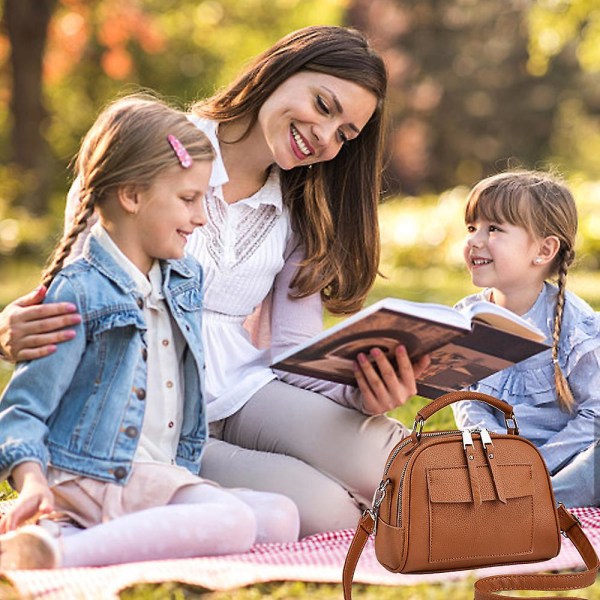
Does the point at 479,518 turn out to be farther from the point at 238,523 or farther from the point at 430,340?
the point at 238,523

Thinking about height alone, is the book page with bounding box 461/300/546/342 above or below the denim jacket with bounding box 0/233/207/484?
above

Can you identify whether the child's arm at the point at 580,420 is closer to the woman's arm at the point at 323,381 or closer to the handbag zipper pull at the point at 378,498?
the woman's arm at the point at 323,381

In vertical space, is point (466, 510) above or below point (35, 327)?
below

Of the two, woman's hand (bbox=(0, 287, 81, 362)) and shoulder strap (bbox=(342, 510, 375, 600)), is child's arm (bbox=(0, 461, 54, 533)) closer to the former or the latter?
woman's hand (bbox=(0, 287, 81, 362))

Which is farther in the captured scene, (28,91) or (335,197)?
(28,91)

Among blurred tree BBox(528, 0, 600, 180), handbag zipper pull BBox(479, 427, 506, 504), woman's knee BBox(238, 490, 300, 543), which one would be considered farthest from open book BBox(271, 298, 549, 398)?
blurred tree BBox(528, 0, 600, 180)

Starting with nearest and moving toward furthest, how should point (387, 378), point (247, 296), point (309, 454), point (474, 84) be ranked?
point (387, 378) < point (309, 454) < point (247, 296) < point (474, 84)

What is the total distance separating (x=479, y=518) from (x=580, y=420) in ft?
2.85

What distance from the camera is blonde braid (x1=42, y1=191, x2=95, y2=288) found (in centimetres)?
290

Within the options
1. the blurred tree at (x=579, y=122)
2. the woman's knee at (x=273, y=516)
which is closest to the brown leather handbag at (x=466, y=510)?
the woman's knee at (x=273, y=516)

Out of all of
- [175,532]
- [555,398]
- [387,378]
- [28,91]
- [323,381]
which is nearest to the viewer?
[175,532]

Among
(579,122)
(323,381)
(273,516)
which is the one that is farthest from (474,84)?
(273,516)

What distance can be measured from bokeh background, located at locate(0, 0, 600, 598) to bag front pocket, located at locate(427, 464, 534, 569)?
168mm

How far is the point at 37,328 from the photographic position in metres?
2.82
